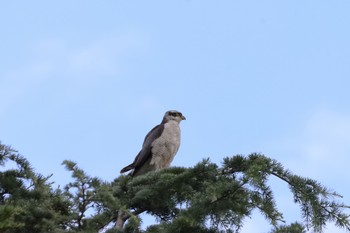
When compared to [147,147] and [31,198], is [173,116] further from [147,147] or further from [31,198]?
[31,198]

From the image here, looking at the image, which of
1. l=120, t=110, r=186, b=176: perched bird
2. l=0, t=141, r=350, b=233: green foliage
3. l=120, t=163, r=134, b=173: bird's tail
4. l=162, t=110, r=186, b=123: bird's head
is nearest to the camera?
l=0, t=141, r=350, b=233: green foliage

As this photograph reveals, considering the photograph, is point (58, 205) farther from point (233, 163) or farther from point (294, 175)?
point (294, 175)

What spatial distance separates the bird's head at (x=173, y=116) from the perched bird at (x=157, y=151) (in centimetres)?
41

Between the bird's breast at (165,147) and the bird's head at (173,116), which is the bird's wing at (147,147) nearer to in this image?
the bird's breast at (165,147)

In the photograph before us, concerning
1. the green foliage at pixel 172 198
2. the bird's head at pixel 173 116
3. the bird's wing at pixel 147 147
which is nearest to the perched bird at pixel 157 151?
the bird's wing at pixel 147 147

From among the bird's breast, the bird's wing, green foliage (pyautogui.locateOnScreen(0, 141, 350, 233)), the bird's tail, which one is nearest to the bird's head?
the bird's wing

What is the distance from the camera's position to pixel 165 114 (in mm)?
12102

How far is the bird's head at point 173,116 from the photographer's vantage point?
39.0ft

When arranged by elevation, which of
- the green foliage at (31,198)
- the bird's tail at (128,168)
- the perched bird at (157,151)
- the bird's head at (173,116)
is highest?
the bird's head at (173,116)

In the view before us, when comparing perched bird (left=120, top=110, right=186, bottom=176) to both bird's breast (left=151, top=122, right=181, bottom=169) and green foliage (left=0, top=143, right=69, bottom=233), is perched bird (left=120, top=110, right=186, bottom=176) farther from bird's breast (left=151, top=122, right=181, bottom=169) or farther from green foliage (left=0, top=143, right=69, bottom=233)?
green foliage (left=0, top=143, right=69, bottom=233)

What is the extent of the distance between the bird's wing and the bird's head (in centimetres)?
33

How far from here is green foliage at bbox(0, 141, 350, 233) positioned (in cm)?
545

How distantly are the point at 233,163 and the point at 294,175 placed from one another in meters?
0.53

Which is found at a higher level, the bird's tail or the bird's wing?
the bird's wing
